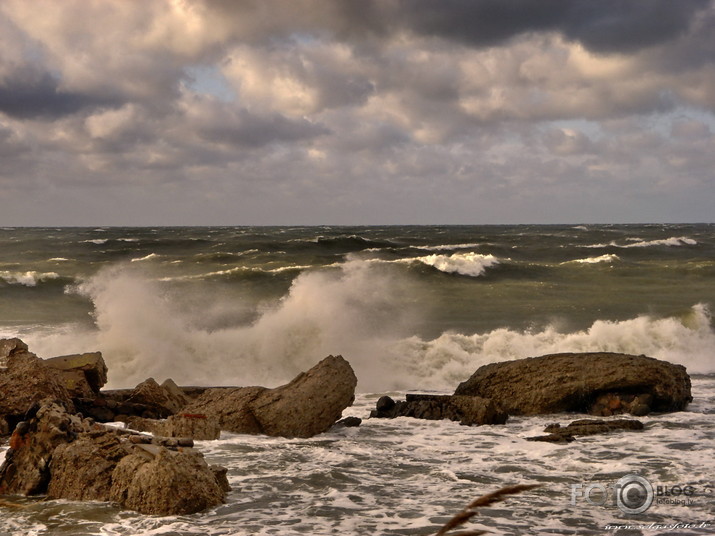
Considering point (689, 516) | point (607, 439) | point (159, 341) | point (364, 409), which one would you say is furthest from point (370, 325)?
point (689, 516)

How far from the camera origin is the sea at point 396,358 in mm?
7062

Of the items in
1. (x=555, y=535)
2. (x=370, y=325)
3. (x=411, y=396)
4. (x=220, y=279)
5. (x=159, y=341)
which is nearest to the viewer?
(x=555, y=535)

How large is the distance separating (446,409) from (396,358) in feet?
18.0

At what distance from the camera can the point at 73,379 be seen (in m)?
11.9

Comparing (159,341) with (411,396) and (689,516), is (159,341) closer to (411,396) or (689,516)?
(411,396)

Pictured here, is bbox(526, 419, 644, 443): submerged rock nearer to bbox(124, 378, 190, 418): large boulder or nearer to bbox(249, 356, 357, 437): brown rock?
bbox(249, 356, 357, 437): brown rock

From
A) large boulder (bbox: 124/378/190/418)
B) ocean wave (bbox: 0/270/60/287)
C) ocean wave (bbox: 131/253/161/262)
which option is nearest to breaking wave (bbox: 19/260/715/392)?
large boulder (bbox: 124/378/190/418)

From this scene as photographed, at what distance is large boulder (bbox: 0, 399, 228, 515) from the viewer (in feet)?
23.5

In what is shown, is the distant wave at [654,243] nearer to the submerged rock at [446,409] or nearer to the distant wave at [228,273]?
the distant wave at [228,273]

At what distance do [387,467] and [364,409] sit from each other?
13.3ft

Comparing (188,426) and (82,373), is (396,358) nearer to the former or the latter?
(82,373)

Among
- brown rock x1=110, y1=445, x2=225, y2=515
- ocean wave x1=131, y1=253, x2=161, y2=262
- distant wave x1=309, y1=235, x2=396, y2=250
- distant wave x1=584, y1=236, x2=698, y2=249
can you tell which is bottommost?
brown rock x1=110, y1=445, x2=225, y2=515

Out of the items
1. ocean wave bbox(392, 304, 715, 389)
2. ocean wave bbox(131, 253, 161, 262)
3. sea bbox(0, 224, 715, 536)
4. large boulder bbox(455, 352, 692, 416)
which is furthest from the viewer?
ocean wave bbox(131, 253, 161, 262)

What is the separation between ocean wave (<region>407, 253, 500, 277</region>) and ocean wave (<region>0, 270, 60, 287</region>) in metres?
20.2
